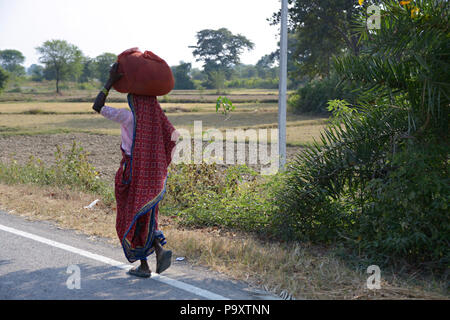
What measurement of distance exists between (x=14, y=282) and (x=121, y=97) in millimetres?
39992

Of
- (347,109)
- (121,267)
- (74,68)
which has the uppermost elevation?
(74,68)

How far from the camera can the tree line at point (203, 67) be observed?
34.9 m

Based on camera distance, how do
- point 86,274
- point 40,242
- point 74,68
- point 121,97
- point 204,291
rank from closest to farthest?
1. point 204,291
2. point 86,274
3. point 40,242
4. point 121,97
5. point 74,68

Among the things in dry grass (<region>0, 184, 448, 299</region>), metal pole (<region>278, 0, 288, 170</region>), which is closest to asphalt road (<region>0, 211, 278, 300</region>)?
dry grass (<region>0, 184, 448, 299</region>)

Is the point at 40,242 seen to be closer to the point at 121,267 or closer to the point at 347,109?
the point at 121,267

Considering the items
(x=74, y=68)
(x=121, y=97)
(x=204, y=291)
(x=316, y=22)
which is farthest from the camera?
(x=74, y=68)

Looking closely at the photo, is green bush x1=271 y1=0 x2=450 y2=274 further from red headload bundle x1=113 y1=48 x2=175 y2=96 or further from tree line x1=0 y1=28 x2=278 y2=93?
tree line x1=0 y1=28 x2=278 y2=93

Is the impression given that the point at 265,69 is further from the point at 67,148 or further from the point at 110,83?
the point at 110,83

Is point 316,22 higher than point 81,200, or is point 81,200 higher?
point 316,22

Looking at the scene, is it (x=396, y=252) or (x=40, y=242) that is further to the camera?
(x=40, y=242)

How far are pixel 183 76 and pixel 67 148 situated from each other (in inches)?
1125

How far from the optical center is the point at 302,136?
2061 cm

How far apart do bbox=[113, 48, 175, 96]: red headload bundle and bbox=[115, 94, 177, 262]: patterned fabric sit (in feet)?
0.41

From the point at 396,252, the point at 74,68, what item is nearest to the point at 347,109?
the point at 396,252
